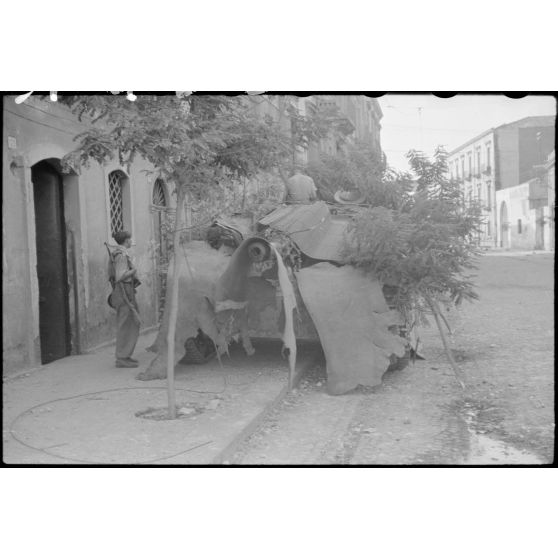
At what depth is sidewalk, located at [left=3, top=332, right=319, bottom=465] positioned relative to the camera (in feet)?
15.4

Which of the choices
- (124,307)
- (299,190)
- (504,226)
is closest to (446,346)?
(299,190)

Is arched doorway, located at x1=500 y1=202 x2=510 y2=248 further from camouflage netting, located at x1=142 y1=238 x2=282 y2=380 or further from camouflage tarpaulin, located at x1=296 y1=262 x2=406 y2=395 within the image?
camouflage netting, located at x1=142 y1=238 x2=282 y2=380

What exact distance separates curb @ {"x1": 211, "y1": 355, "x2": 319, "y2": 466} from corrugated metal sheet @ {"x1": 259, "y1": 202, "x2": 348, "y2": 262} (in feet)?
4.59

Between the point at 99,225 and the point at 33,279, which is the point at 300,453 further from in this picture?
the point at 99,225

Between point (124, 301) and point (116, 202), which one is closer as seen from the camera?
point (124, 301)

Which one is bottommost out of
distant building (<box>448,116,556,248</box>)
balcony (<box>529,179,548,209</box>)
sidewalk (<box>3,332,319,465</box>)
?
sidewalk (<box>3,332,319,465</box>)

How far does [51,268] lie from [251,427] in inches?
174

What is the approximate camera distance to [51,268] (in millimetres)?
8695

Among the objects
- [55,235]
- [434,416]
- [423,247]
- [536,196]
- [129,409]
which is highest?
[536,196]

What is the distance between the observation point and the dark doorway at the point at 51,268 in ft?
28.4

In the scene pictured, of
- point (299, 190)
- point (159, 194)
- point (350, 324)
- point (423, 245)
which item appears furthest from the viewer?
point (159, 194)

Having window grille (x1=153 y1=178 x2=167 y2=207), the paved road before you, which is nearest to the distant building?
window grille (x1=153 y1=178 x2=167 y2=207)

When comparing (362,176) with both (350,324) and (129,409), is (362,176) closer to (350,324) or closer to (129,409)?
(350,324)
